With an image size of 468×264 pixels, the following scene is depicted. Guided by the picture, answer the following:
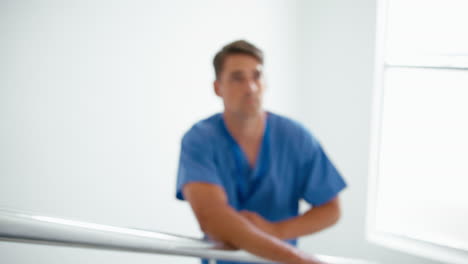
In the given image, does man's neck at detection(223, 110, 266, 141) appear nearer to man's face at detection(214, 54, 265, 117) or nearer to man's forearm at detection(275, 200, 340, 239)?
man's face at detection(214, 54, 265, 117)

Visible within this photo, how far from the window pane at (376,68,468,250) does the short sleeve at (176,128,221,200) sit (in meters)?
1.75

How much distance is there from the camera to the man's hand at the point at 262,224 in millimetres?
897

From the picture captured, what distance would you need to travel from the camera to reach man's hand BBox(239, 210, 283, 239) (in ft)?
2.94

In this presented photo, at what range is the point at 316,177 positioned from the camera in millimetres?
1019

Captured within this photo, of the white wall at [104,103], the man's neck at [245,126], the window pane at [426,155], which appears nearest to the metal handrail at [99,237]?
the man's neck at [245,126]

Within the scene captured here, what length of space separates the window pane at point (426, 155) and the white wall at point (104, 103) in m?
0.87

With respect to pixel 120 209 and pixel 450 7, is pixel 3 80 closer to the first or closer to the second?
pixel 120 209

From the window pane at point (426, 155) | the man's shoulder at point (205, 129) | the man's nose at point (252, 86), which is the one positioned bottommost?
the window pane at point (426, 155)

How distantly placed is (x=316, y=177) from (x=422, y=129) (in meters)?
1.60

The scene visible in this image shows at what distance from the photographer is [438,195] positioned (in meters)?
2.42

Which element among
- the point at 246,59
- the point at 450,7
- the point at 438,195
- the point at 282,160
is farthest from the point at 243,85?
the point at 438,195

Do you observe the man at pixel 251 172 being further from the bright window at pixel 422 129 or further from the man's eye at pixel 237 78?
the bright window at pixel 422 129

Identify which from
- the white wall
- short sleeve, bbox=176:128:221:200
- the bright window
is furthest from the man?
the bright window

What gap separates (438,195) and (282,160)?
5.74 feet
